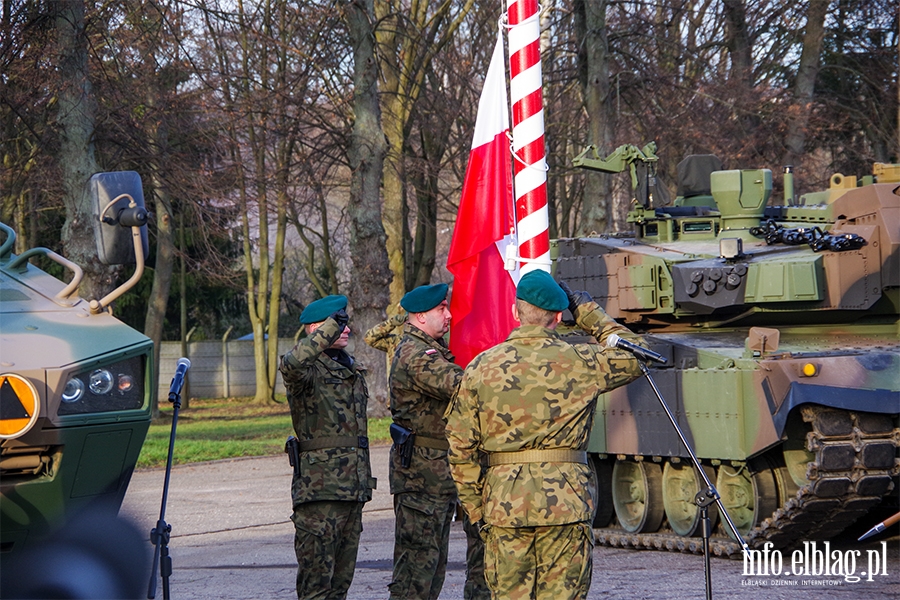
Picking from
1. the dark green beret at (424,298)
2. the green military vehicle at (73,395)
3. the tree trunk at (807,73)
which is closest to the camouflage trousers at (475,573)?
the dark green beret at (424,298)

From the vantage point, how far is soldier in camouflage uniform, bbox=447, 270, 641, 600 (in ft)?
16.2

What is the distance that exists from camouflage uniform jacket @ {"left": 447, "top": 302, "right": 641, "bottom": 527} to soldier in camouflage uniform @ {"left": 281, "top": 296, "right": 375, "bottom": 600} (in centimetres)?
123

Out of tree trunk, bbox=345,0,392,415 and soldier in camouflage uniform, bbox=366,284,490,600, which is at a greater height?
tree trunk, bbox=345,0,392,415

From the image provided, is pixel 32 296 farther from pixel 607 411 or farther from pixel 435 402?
pixel 607 411

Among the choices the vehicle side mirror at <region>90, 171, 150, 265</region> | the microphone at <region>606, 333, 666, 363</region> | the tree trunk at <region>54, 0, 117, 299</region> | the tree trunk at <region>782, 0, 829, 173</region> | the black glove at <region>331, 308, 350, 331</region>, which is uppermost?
the tree trunk at <region>782, 0, 829, 173</region>

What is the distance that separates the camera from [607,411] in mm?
10734

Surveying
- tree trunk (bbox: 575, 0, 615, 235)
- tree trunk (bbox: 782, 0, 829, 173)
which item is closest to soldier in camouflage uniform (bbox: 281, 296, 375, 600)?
tree trunk (bbox: 575, 0, 615, 235)

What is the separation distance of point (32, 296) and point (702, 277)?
245 inches

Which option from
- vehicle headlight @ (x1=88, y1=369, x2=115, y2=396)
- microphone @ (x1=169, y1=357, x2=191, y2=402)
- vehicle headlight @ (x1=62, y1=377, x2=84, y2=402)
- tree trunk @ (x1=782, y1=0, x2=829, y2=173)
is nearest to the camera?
vehicle headlight @ (x1=62, y1=377, x2=84, y2=402)

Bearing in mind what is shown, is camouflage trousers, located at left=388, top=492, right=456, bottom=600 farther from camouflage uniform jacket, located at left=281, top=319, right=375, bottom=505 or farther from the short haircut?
the short haircut

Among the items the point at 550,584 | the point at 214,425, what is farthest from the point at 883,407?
the point at 214,425

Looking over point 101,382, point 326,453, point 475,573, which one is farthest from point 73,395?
point 475,573

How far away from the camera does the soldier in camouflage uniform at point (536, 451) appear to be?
4.93 m

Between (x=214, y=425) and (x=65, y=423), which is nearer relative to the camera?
(x=65, y=423)
